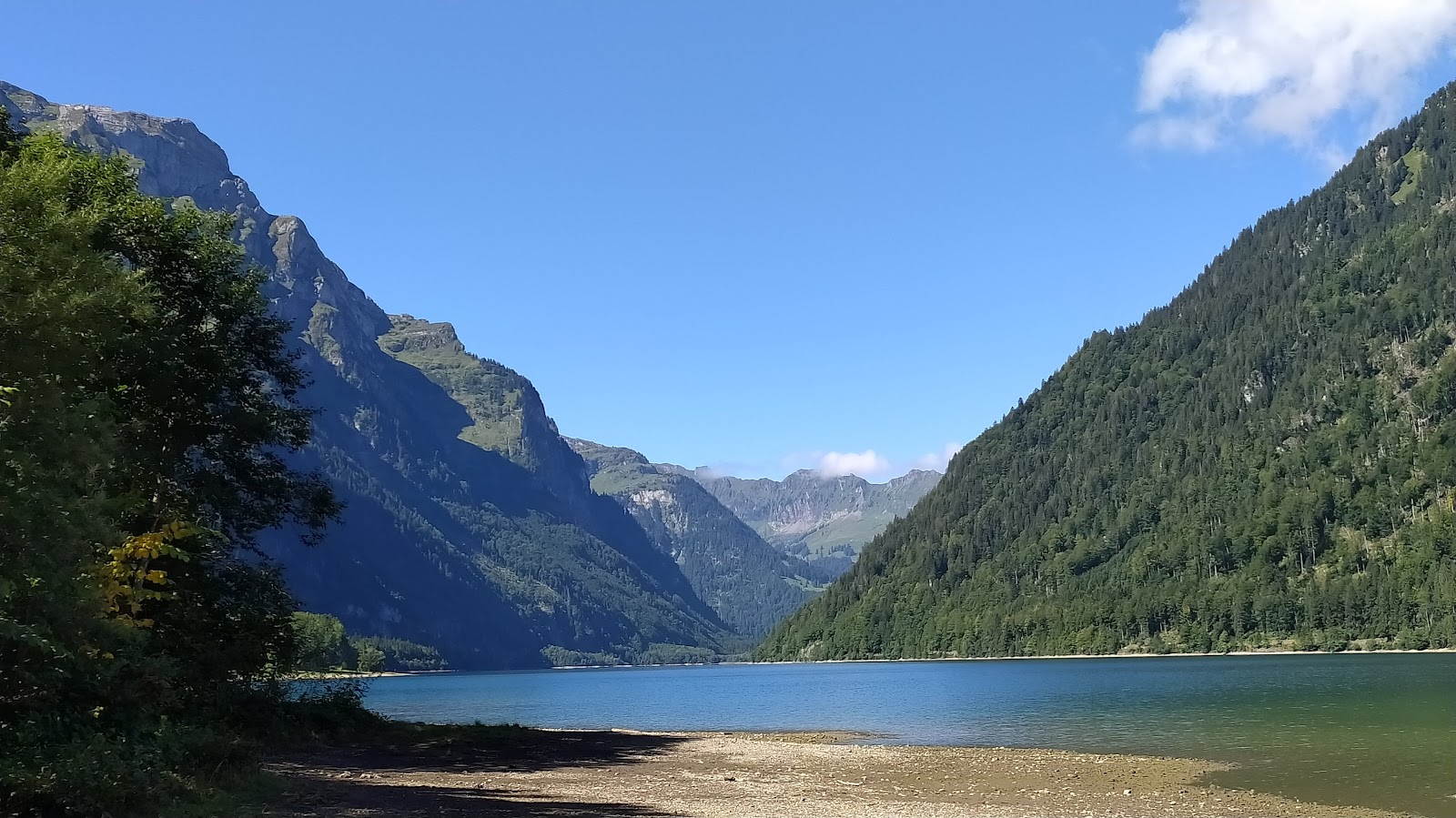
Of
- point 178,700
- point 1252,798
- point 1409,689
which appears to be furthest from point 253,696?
point 1409,689

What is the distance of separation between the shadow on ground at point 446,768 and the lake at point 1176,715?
1991 centimetres

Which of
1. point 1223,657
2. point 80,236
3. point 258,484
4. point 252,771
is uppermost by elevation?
point 80,236

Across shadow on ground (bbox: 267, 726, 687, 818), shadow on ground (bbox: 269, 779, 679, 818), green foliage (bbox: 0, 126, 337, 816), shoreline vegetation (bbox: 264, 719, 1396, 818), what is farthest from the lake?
green foliage (bbox: 0, 126, 337, 816)

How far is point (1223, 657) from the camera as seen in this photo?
191625 millimetres

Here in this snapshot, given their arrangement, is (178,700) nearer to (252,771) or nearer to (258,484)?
(252,771)

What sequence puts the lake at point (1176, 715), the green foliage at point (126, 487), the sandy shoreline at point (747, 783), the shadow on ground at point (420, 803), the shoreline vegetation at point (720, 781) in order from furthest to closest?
the lake at point (1176, 715) < the shoreline vegetation at point (720, 781) < the sandy shoreline at point (747, 783) < the shadow on ground at point (420, 803) < the green foliage at point (126, 487)

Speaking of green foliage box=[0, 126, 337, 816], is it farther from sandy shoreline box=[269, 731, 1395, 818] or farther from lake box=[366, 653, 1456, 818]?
lake box=[366, 653, 1456, 818]

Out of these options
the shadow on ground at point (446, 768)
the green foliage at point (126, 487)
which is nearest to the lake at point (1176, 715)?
the shadow on ground at point (446, 768)

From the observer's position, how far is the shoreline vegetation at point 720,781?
26000 mm

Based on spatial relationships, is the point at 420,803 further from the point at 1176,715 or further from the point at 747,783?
the point at 1176,715

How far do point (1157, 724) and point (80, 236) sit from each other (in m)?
59.2

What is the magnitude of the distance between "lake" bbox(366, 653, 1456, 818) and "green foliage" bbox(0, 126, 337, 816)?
1262 inches

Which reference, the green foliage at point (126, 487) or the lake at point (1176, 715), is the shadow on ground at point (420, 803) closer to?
the green foliage at point (126, 487)

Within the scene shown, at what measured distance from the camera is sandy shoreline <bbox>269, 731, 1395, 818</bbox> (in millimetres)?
25766
